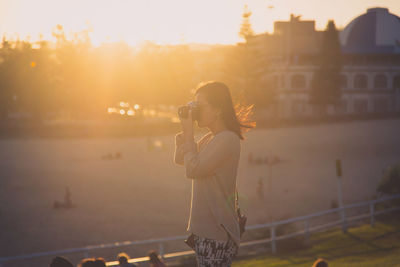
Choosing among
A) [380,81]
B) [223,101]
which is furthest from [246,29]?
[223,101]

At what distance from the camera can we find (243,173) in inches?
1422

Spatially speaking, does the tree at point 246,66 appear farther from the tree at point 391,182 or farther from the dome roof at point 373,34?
the tree at point 391,182

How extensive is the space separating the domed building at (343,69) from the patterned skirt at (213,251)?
234 feet

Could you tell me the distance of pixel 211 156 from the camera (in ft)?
10.1

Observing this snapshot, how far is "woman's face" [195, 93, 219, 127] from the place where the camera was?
323cm

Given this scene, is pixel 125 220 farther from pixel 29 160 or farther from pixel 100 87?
pixel 100 87

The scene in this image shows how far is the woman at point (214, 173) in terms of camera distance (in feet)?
10.2

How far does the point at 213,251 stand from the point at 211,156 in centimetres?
65

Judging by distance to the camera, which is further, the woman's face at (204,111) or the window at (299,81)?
the window at (299,81)

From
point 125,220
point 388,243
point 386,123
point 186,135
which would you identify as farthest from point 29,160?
point 386,123

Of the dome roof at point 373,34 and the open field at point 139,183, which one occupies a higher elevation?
the dome roof at point 373,34

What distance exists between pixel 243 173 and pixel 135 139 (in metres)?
16.4

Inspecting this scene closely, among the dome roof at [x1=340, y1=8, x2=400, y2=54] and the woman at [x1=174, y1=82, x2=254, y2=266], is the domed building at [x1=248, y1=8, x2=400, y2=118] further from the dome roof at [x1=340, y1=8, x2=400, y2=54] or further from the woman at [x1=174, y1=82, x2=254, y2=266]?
the woman at [x1=174, y1=82, x2=254, y2=266]

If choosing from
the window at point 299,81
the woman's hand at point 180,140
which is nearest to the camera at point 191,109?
the woman's hand at point 180,140
